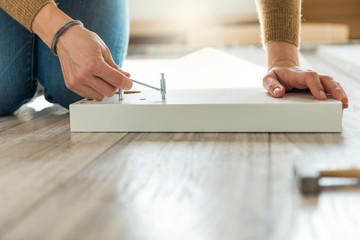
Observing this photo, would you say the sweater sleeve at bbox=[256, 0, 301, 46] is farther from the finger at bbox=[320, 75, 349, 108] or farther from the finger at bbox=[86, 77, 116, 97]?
the finger at bbox=[86, 77, 116, 97]

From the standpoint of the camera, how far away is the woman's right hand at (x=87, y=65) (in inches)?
35.1

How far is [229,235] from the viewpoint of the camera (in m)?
0.49

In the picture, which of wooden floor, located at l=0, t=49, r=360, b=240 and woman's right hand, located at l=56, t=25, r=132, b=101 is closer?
wooden floor, located at l=0, t=49, r=360, b=240

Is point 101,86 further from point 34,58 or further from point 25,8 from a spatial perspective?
point 34,58

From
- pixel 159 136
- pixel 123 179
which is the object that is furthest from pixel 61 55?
pixel 123 179

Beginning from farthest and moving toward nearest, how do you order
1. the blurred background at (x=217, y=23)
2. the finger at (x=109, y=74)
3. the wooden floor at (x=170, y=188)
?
1. the blurred background at (x=217, y=23)
2. the finger at (x=109, y=74)
3. the wooden floor at (x=170, y=188)

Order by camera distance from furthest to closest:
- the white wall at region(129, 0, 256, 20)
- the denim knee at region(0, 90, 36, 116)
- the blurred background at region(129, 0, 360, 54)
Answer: the white wall at region(129, 0, 256, 20) < the blurred background at region(129, 0, 360, 54) < the denim knee at region(0, 90, 36, 116)

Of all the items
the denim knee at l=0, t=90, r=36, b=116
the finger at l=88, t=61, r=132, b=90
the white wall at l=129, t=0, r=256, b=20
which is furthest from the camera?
the white wall at l=129, t=0, r=256, b=20

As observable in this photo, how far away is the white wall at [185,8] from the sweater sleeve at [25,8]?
309 cm

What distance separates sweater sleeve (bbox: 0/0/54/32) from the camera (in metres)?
0.96

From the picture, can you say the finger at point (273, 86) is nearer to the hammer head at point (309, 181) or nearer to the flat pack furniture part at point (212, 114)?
the flat pack furniture part at point (212, 114)

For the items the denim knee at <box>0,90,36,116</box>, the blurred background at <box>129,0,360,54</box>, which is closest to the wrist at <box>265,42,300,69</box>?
the denim knee at <box>0,90,36,116</box>

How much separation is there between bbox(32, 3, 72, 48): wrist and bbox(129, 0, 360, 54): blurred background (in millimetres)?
3067

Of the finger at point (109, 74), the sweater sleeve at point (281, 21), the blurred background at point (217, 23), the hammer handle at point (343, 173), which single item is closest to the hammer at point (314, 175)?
the hammer handle at point (343, 173)
